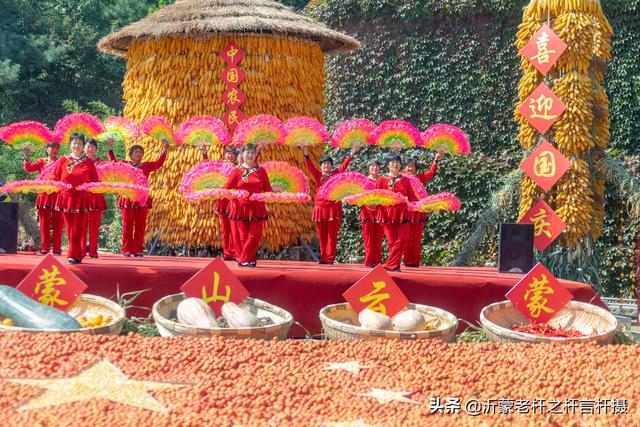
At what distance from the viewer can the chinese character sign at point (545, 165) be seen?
19.9 feet

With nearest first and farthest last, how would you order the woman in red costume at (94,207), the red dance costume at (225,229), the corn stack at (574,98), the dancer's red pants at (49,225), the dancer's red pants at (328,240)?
the woman in red costume at (94,207), the dancer's red pants at (49,225), the red dance costume at (225,229), the dancer's red pants at (328,240), the corn stack at (574,98)

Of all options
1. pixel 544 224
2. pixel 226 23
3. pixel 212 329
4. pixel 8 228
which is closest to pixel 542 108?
pixel 544 224

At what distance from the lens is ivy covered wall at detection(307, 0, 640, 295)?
8648 mm

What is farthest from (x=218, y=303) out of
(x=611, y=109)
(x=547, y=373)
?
(x=611, y=109)

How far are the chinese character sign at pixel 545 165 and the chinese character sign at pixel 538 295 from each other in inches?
91.2

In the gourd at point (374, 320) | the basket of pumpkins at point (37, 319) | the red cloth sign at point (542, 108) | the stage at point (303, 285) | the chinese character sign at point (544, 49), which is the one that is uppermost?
the chinese character sign at point (544, 49)

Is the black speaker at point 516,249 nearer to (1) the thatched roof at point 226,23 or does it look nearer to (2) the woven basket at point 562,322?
(2) the woven basket at point 562,322

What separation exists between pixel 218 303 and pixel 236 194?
1.20 meters

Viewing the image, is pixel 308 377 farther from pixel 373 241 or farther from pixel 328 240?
pixel 328 240

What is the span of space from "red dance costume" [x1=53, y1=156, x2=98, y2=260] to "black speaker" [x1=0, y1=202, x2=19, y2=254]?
579 mm

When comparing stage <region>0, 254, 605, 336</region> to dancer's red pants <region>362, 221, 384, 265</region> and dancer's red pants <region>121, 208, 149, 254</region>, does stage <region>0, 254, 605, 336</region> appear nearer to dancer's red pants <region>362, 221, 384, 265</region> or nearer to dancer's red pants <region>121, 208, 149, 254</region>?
dancer's red pants <region>362, 221, 384, 265</region>

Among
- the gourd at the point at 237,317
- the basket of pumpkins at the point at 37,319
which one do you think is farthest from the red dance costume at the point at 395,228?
the basket of pumpkins at the point at 37,319

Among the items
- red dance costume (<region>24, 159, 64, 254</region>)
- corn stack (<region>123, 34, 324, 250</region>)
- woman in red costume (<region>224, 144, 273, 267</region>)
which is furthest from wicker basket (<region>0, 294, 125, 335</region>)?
corn stack (<region>123, 34, 324, 250</region>)

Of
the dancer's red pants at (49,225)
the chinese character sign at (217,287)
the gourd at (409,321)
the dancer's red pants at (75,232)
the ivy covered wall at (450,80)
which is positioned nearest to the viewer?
the gourd at (409,321)
